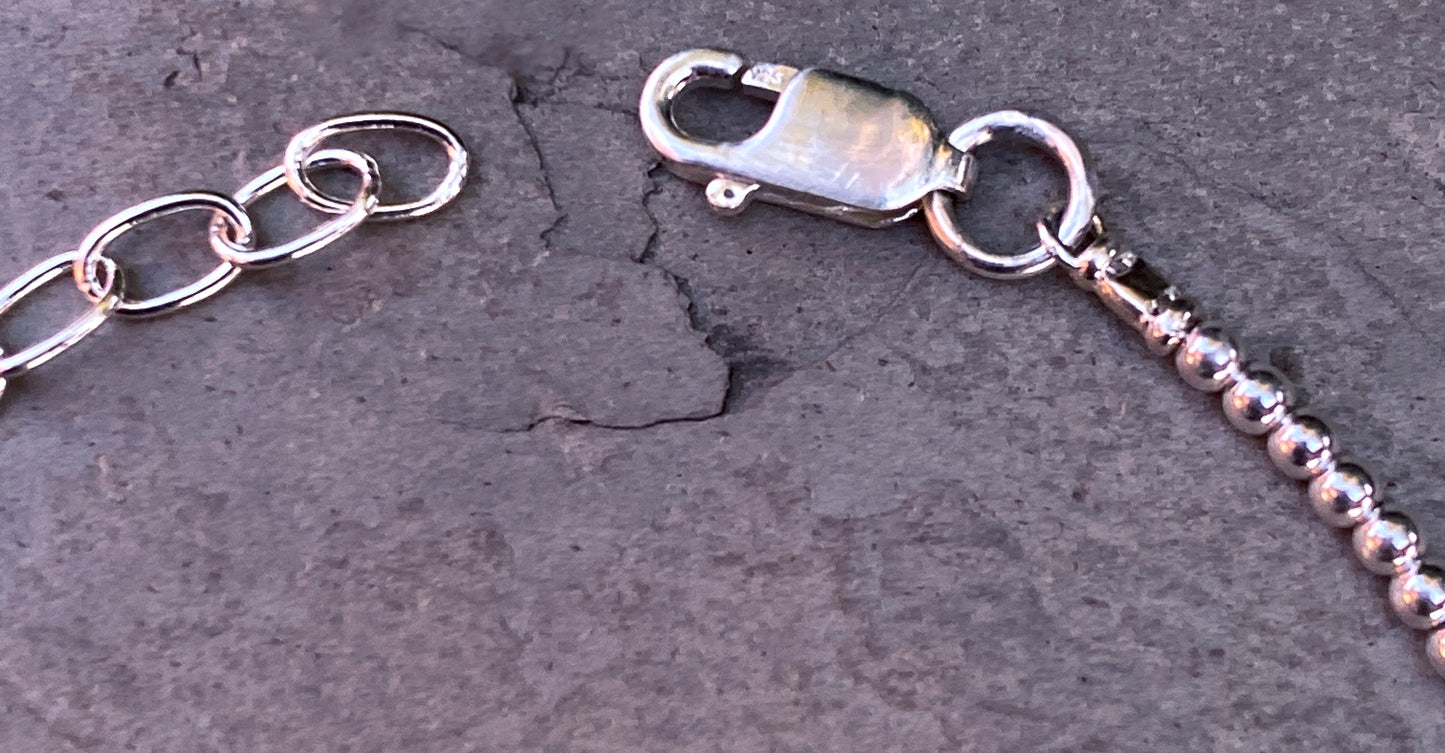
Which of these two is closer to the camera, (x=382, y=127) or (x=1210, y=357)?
(x=1210, y=357)

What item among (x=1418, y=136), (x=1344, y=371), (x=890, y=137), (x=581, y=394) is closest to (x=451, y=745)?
(x=581, y=394)

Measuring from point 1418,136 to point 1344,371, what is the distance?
0.95 feet

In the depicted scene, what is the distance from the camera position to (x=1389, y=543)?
1.13 m

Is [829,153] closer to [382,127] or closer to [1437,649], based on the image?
[382,127]

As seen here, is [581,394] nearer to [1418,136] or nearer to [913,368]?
[913,368]

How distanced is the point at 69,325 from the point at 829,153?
32.3 inches

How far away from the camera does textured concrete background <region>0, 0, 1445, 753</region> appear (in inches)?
44.6

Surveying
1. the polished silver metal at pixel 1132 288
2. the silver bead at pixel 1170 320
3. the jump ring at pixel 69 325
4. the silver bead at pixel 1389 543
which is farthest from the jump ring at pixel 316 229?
the silver bead at pixel 1389 543

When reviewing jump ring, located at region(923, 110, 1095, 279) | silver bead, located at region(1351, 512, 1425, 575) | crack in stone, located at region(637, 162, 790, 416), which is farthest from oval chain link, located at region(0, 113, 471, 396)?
silver bead, located at region(1351, 512, 1425, 575)

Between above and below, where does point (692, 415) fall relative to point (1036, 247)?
below

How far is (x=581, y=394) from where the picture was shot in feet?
3.94

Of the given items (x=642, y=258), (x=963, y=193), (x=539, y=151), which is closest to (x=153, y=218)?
(x=539, y=151)

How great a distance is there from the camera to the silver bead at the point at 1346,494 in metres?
1.14

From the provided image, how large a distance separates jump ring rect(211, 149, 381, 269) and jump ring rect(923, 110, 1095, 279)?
595mm
